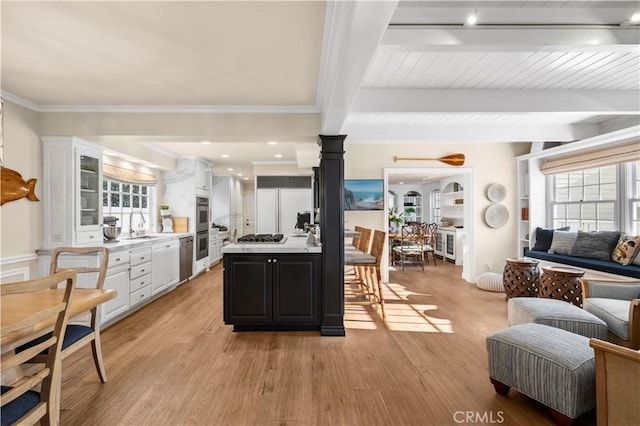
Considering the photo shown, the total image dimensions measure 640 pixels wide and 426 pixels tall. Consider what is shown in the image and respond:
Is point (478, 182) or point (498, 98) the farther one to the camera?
point (478, 182)

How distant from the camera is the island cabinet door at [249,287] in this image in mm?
3285

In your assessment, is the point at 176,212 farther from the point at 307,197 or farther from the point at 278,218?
the point at 307,197

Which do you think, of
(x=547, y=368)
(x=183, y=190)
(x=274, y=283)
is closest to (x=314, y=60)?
(x=274, y=283)

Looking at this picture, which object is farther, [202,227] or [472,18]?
[202,227]

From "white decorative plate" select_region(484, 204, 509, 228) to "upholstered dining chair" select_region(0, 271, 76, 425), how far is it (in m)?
5.76

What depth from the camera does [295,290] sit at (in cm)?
331

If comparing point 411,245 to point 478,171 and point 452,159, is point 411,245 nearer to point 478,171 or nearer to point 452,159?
point 478,171

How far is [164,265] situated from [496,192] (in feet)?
18.4

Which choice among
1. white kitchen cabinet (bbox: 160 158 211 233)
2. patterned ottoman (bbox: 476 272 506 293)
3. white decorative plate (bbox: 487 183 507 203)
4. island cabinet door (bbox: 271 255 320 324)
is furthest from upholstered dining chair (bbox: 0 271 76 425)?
white decorative plate (bbox: 487 183 507 203)

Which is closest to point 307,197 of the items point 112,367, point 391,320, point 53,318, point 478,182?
point 478,182

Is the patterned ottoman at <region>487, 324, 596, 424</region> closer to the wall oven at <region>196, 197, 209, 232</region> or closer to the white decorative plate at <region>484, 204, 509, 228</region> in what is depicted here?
the white decorative plate at <region>484, 204, 509, 228</region>

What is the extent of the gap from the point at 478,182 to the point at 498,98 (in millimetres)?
2711

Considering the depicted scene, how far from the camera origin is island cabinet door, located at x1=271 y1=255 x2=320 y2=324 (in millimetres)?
3297

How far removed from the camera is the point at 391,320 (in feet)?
12.1
